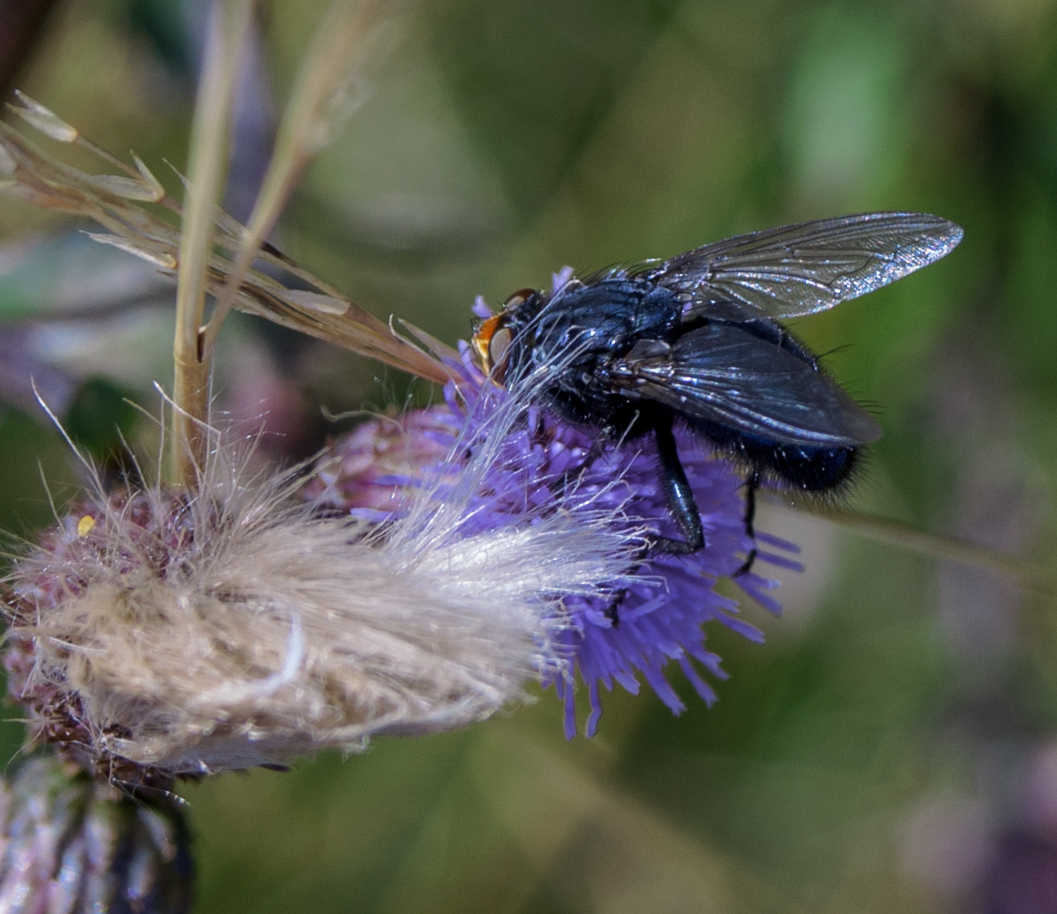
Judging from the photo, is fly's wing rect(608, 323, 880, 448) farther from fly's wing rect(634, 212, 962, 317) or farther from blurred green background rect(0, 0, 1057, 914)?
blurred green background rect(0, 0, 1057, 914)

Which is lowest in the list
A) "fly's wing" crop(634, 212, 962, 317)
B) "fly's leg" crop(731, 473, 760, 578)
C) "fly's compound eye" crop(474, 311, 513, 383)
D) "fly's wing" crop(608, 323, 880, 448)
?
"fly's leg" crop(731, 473, 760, 578)

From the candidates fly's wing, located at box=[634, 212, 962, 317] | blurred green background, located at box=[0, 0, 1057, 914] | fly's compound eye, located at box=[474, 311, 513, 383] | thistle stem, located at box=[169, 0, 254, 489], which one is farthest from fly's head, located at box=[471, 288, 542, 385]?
blurred green background, located at box=[0, 0, 1057, 914]

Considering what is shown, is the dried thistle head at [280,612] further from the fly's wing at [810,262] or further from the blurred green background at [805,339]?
the blurred green background at [805,339]

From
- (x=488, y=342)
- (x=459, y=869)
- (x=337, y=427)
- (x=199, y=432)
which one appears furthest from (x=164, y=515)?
(x=459, y=869)

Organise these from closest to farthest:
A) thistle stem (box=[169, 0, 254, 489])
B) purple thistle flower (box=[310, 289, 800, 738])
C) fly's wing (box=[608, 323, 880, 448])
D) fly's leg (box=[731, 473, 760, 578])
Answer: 1. thistle stem (box=[169, 0, 254, 489])
2. fly's wing (box=[608, 323, 880, 448])
3. purple thistle flower (box=[310, 289, 800, 738])
4. fly's leg (box=[731, 473, 760, 578])

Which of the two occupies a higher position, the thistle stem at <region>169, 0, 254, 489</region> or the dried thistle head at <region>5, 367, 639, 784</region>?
the thistle stem at <region>169, 0, 254, 489</region>

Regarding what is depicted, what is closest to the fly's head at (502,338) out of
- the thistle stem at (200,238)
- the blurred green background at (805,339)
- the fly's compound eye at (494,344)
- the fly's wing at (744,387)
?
the fly's compound eye at (494,344)

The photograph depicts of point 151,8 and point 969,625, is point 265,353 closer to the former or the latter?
point 151,8
